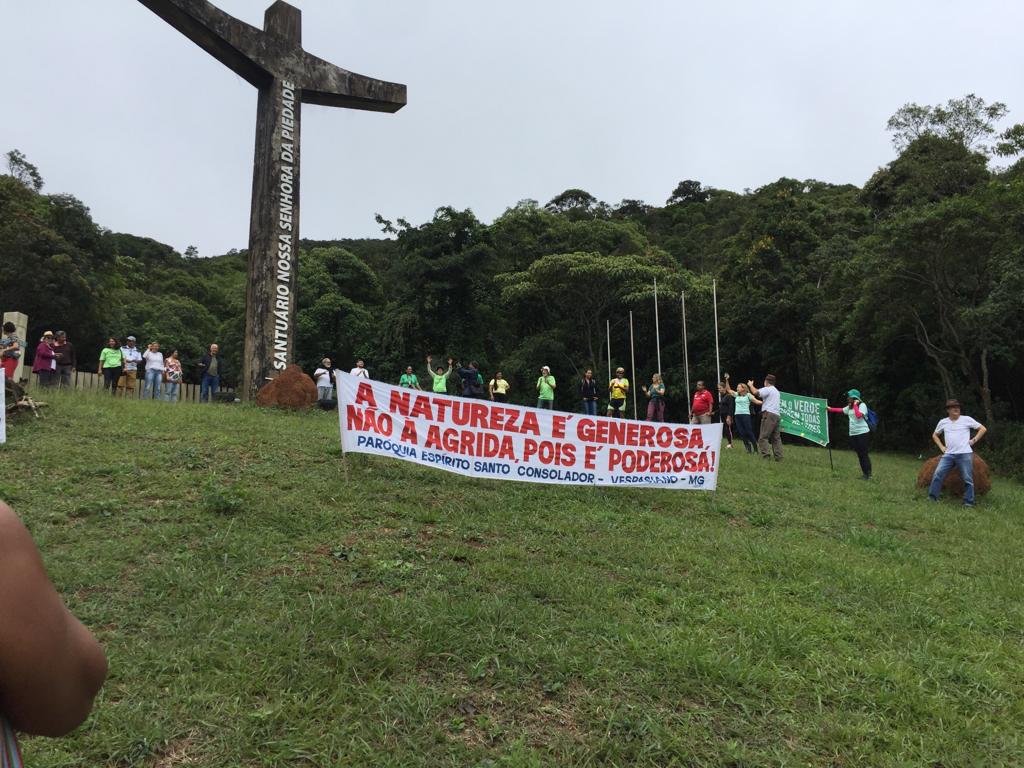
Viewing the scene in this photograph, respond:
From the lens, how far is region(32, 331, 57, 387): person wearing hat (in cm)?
1245

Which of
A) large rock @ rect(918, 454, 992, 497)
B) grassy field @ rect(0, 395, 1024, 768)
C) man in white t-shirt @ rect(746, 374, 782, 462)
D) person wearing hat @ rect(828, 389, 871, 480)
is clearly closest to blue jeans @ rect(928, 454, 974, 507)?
large rock @ rect(918, 454, 992, 497)

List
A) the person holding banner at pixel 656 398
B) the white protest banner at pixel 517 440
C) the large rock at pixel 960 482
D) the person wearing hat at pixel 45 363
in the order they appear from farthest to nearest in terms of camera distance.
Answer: the person holding banner at pixel 656 398, the person wearing hat at pixel 45 363, the large rock at pixel 960 482, the white protest banner at pixel 517 440

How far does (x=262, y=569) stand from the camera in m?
4.82

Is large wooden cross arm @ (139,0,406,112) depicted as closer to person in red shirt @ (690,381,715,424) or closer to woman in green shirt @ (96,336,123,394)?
woman in green shirt @ (96,336,123,394)

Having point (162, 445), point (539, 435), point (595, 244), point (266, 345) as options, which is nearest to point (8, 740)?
point (539, 435)

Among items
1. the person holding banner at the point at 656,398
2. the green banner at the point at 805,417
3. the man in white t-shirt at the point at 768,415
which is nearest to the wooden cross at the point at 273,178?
the person holding banner at the point at 656,398

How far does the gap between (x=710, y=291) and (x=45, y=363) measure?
2529cm

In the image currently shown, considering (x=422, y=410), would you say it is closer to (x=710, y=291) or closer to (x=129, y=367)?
(x=129, y=367)

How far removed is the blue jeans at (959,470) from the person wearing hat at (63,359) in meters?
15.3

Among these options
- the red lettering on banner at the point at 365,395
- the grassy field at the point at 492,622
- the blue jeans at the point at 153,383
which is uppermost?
the blue jeans at the point at 153,383

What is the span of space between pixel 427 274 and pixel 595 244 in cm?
1006

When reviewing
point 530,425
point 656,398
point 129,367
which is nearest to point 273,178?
point 129,367

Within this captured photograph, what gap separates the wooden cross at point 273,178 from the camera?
13102 mm

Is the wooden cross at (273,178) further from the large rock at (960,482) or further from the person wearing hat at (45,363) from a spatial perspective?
the large rock at (960,482)
